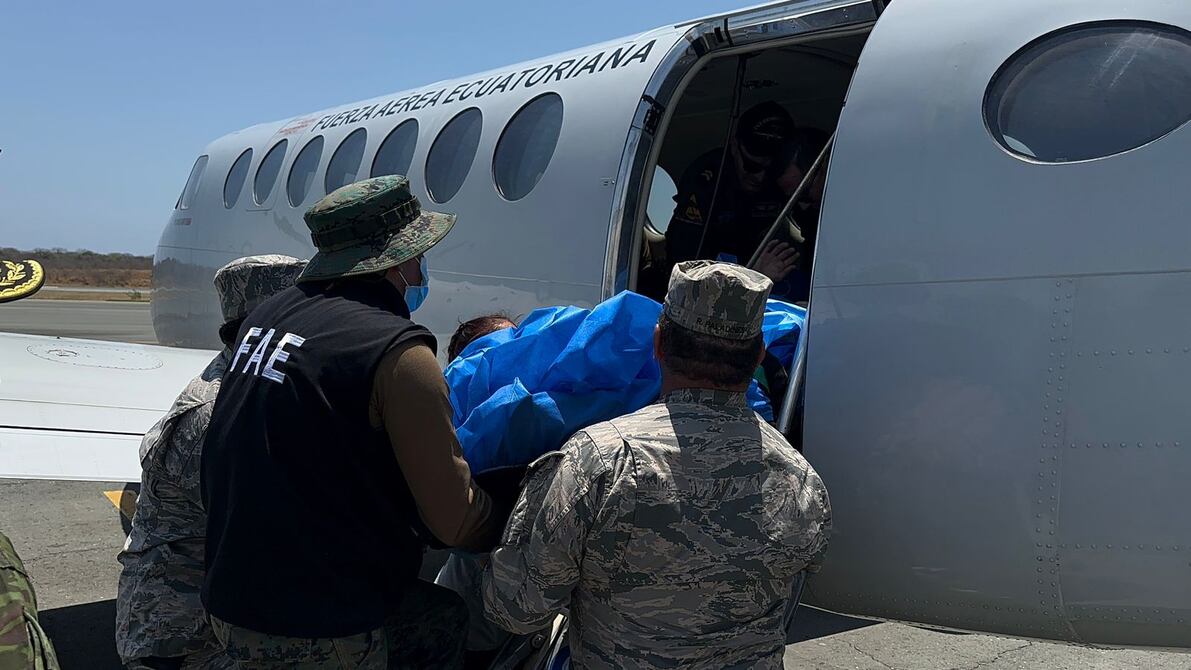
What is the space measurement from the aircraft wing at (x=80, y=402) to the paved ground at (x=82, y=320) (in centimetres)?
1959

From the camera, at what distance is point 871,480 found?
3547 mm

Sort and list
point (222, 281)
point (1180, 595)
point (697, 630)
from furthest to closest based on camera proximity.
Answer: point (222, 281), point (1180, 595), point (697, 630)

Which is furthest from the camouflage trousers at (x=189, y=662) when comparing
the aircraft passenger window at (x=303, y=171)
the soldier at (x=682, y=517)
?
the aircraft passenger window at (x=303, y=171)

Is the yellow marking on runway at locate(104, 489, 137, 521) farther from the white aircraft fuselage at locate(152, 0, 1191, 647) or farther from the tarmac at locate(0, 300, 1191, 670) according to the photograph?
the white aircraft fuselage at locate(152, 0, 1191, 647)

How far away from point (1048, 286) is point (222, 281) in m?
3.07

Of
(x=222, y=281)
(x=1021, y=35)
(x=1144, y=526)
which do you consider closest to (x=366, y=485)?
(x=222, y=281)

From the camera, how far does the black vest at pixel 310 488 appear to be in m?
2.65

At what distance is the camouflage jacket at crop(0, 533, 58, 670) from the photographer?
1917 mm

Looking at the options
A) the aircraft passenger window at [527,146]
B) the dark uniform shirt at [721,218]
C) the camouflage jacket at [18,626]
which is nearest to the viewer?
the camouflage jacket at [18,626]

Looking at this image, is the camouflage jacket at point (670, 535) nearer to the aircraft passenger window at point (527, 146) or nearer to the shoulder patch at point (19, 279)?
the aircraft passenger window at point (527, 146)

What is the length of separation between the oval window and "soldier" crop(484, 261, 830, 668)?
7.14 metres

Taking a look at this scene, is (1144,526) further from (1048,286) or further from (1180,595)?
(1048,286)

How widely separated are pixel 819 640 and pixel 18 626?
5303 millimetres

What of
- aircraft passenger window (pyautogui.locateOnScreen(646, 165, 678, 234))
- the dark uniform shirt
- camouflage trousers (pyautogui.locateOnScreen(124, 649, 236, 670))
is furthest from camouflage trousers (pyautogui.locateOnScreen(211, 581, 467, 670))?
aircraft passenger window (pyautogui.locateOnScreen(646, 165, 678, 234))
